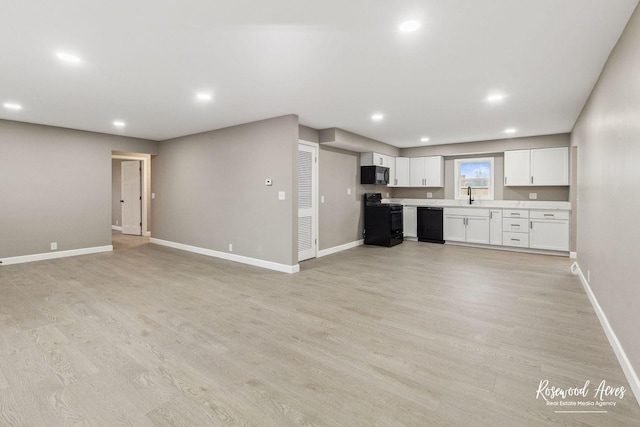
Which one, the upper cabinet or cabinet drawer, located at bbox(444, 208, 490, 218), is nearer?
the upper cabinet

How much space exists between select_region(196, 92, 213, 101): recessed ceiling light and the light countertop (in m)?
5.24

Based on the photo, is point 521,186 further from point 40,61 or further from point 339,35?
point 40,61

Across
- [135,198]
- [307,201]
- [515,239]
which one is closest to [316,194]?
[307,201]

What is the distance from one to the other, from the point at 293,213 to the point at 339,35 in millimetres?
2777

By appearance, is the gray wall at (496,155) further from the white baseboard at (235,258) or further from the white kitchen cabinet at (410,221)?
the white baseboard at (235,258)

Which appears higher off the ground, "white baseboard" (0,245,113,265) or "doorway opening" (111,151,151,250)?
"doorway opening" (111,151,151,250)

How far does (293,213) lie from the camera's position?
4789mm

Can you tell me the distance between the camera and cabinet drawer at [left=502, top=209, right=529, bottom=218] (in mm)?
6432

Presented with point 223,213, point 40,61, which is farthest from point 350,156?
point 40,61

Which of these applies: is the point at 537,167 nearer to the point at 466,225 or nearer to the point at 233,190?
the point at 466,225

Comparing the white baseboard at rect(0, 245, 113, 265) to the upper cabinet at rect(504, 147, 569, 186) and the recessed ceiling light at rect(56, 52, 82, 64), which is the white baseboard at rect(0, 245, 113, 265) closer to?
the recessed ceiling light at rect(56, 52, 82, 64)

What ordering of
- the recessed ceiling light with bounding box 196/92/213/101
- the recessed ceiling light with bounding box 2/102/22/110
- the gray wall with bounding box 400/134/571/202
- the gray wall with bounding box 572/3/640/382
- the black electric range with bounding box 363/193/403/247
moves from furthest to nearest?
the black electric range with bounding box 363/193/403/247, the gray wall with bounding box 400/134/571/202, the recessed ceiling light with bounding box 2/102/22/110, the recessed ceiling light with bounding box 196/92/213/101, the gray wall with bounding box 572/3/640/382

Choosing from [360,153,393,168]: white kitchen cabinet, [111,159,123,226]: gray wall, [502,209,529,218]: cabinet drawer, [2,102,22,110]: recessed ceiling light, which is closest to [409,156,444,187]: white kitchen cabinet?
[360,153,393,168]: white kitchen cabinet

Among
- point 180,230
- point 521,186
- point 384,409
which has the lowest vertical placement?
point 384,409
